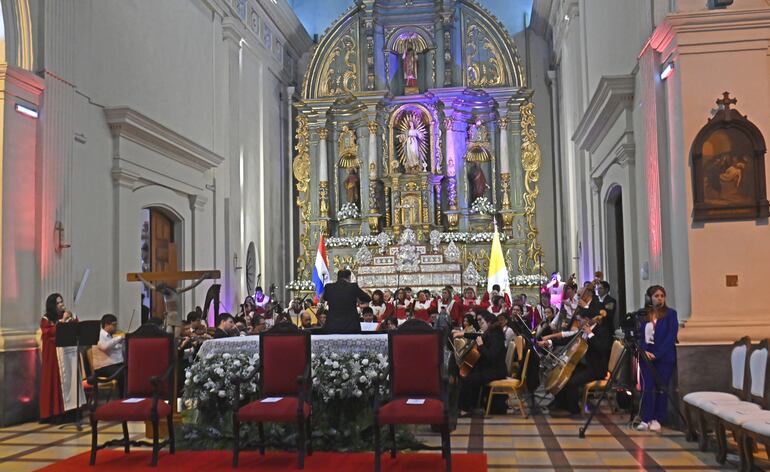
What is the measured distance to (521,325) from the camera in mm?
11203

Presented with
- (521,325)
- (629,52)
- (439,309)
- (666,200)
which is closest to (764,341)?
(666,200)

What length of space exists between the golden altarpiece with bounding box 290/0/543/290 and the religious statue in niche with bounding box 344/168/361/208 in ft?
0.11

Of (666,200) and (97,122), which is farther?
(97,122)

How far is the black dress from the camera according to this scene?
1010 centimetres

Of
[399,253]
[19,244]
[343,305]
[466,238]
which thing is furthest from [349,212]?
[343,305]

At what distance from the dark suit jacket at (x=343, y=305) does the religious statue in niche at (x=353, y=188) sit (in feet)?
45.1

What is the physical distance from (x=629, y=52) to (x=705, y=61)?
275 cm

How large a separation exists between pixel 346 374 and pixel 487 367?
2.97 meters

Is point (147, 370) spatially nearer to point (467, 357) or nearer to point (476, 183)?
point (467, 357)

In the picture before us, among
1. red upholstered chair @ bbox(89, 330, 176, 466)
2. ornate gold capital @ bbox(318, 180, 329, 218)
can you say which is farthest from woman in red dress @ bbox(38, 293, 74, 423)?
ornate gold capital @ bbox(318, 180, 329, 218)

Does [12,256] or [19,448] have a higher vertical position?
[12,256]

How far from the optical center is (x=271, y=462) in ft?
23.7

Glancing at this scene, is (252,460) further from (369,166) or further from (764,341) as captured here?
(369,166)

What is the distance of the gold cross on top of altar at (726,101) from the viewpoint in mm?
8555
